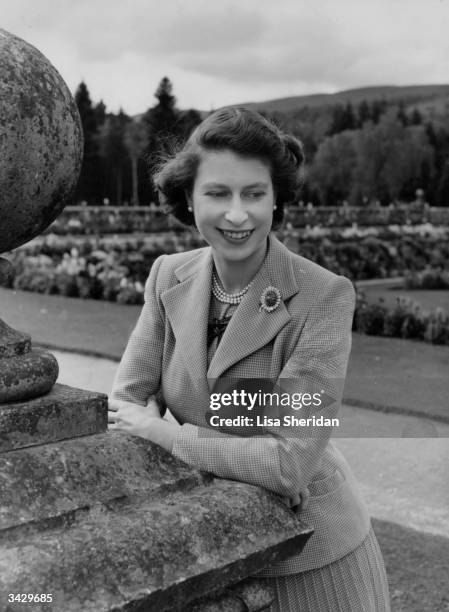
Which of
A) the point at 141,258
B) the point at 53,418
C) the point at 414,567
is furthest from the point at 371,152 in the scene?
the point at 53,418

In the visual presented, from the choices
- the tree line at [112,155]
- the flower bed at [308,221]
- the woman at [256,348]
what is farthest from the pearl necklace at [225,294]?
the tree line at [112,155]

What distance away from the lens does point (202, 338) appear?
2205mm

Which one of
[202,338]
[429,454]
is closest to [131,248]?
[429,454]

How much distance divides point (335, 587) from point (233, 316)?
2.38ft

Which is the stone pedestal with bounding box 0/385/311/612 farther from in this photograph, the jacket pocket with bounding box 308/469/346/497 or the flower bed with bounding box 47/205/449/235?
the flower bed with bounding box 47/205/449/235

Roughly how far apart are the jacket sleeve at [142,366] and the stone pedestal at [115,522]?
30 centimetres

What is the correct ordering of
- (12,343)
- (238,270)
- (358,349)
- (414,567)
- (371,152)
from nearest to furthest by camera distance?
(12,343) → (238,270) → (414,567) → (358,349) → (371,152)

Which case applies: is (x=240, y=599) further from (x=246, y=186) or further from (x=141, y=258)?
(x=141, y=258)

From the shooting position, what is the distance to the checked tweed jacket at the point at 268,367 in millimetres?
1988

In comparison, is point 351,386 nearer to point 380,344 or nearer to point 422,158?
point 380,344

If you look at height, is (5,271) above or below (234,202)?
below

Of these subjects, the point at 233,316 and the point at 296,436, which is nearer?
the point at 296,436

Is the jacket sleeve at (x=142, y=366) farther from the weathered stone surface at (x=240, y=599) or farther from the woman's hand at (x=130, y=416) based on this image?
the weathered stone surface at (x=240, y=599)

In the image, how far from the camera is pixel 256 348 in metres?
2.12
